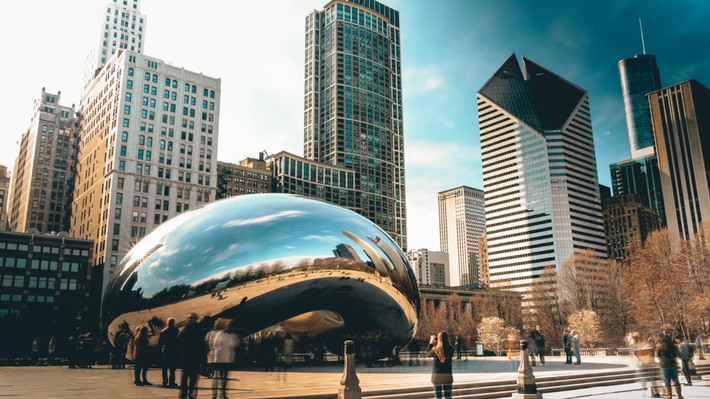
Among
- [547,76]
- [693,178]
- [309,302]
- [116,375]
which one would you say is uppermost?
[547,76]

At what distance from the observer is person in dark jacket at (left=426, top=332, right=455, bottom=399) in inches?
323

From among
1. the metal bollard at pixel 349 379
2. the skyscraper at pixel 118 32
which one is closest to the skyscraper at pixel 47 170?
the skyscraper at pixel 118 32

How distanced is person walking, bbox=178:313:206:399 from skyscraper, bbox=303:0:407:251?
475 ft

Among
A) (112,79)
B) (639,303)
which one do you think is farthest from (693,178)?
(112,79)

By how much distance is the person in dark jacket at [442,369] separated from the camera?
8.20m

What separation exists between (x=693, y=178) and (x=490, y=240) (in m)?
172

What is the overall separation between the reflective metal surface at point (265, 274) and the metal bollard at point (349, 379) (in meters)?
0.13

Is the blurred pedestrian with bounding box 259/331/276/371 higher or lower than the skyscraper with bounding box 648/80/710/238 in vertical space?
lower

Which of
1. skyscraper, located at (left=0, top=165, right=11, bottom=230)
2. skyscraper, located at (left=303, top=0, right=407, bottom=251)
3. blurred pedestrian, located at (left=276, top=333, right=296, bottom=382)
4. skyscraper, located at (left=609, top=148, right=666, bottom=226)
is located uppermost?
skyscraper, located at (left=303, top=0, right=407, bottom=251)

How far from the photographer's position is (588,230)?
152 metres

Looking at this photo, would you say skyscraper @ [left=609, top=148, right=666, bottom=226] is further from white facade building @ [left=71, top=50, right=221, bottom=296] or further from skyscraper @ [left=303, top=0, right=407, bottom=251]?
skyscraper @ [left=303, top=0, right=407, bottom=251]

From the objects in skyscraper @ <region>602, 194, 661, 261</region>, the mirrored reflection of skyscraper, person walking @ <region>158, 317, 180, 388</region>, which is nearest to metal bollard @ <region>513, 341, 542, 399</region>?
the mirrored reflection of skyscraper

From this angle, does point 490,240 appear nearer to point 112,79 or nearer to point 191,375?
point 112,79

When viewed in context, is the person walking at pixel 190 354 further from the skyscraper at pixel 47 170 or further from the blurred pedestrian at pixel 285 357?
the skyscraper at pixel 47 170
